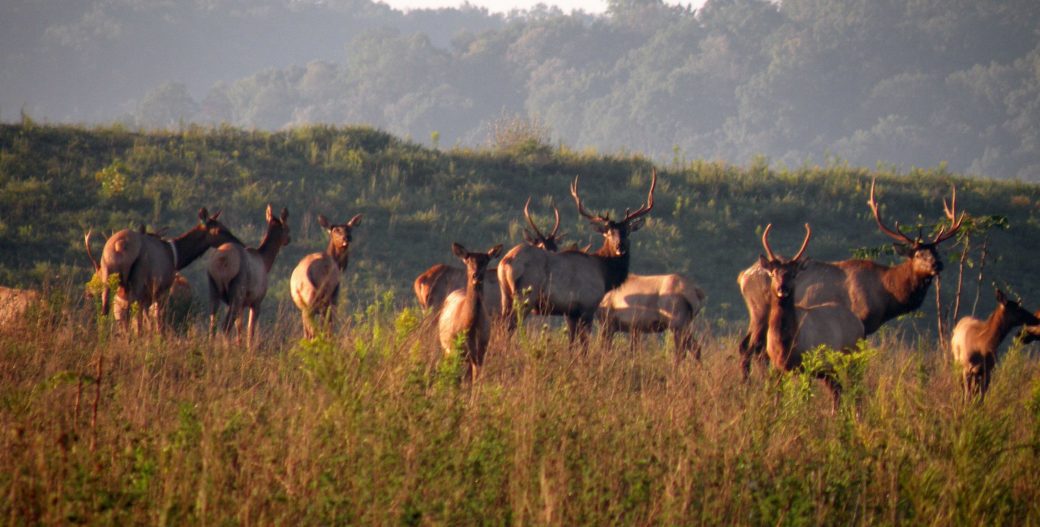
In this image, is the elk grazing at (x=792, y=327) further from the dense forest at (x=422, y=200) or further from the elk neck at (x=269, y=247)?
the dense forest at (x=422, y=200)

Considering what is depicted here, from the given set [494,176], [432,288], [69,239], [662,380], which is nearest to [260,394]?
[662,380]

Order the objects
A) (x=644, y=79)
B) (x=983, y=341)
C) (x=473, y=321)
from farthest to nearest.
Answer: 1. (x=644, y=79)
2. (x=983, y=341)
3. (x=473, y=321)

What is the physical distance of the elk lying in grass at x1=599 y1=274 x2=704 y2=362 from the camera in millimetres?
14102

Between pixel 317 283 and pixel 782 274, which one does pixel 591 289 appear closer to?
pixel 317 283

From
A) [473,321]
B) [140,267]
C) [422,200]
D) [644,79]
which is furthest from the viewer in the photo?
[644,79]

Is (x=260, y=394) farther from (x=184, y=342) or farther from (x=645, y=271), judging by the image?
(x=645, y=271)

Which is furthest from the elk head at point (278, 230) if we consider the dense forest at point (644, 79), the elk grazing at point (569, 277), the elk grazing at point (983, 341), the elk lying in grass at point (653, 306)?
the dense forest at point (644, 79)

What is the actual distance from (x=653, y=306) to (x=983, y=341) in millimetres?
4026

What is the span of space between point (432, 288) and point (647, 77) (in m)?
77.6

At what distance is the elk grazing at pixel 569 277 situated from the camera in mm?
13219

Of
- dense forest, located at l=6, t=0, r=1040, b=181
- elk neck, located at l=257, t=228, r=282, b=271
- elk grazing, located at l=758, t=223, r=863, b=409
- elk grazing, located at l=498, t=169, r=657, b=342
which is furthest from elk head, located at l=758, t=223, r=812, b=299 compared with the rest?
dense forest, located at l=6, t=0, r=1040, b=181

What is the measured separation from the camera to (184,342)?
1107 centimetres

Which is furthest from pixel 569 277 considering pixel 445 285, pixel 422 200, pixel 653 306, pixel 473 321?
pixel 422 200

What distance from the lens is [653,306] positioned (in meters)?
14.3
